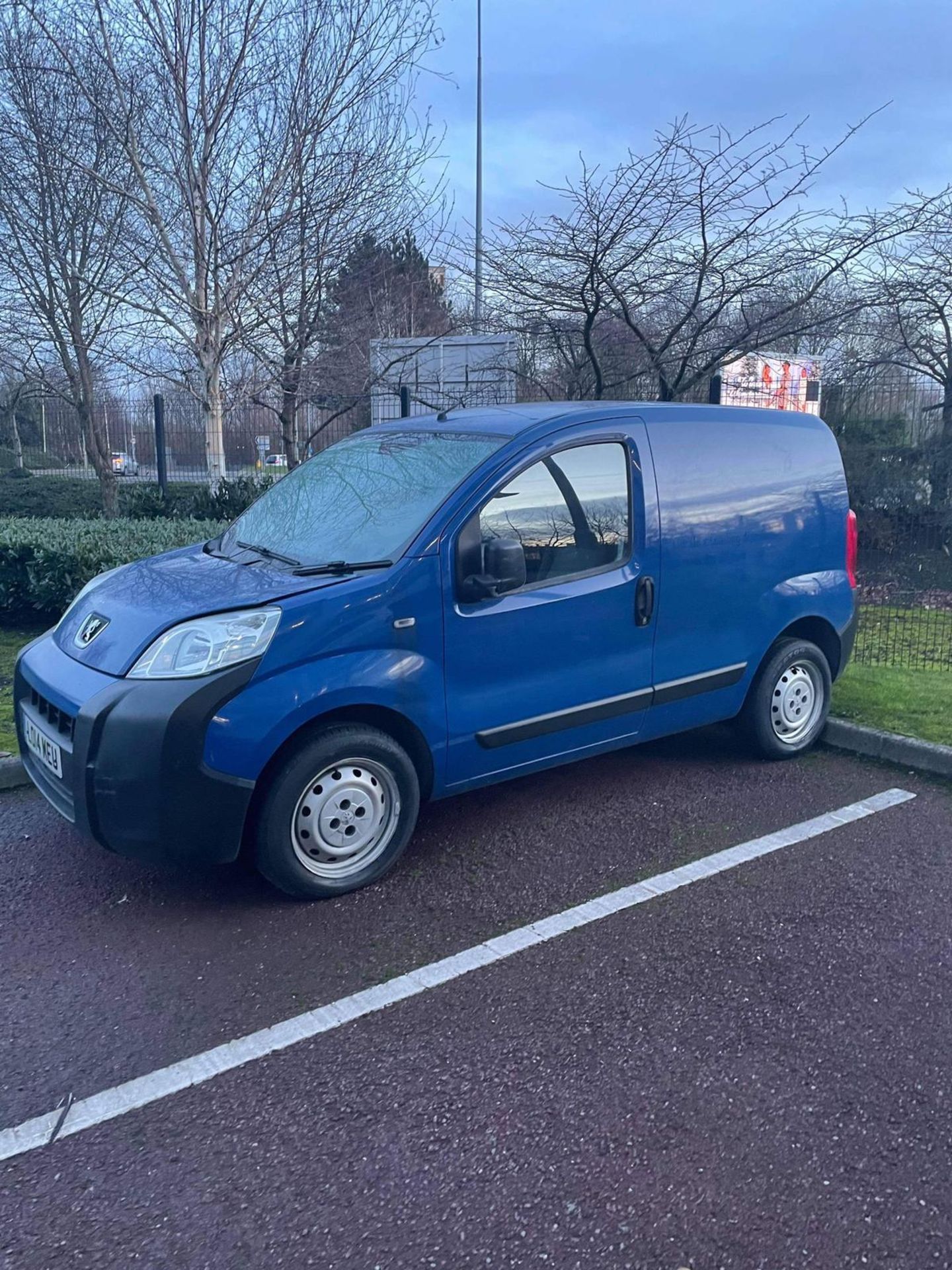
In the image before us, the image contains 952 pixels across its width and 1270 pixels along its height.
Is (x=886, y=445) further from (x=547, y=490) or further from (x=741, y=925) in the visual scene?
(x=741, y=925)

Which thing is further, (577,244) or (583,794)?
(577,244)

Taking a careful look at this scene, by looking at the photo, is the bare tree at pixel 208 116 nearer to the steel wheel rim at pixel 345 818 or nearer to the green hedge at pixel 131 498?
the green hedge at pixel 131 498

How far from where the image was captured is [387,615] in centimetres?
402

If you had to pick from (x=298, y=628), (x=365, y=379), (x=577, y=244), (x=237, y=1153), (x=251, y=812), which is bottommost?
(x=237, y=1153)

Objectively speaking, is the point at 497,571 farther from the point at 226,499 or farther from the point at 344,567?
the point at 226,499

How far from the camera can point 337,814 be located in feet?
13.0

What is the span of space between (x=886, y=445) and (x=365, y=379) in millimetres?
6109

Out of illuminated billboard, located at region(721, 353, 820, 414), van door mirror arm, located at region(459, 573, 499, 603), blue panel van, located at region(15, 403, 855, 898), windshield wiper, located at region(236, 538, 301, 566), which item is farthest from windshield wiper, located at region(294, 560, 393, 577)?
illuminated billboard, located at region(721, 353, 820, 414)

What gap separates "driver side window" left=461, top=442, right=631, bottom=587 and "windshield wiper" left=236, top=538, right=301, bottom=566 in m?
0.82

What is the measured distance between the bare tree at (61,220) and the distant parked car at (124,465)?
0.40ft

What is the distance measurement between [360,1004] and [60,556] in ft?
19.4

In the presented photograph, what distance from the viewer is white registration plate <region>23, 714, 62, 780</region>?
3928 mm

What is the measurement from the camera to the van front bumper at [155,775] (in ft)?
11.9

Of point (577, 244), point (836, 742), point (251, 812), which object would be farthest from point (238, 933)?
point (577, 244)
